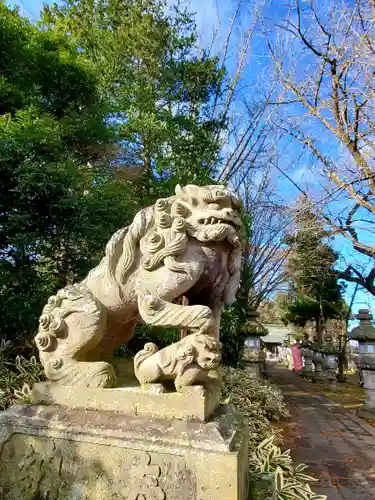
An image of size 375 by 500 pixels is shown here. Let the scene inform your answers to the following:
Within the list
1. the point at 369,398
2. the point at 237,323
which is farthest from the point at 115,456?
the point at 369,398

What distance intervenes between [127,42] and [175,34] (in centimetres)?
128

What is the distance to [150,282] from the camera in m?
1.86

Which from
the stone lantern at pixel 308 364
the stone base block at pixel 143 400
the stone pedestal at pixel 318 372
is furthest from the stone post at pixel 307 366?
the stone base block at pixel 143 400

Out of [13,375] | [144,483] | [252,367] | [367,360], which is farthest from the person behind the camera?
[252,367]

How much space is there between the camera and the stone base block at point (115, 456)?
1.49 m

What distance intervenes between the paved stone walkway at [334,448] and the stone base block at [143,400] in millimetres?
2089

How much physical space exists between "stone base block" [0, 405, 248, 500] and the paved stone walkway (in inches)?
79.7

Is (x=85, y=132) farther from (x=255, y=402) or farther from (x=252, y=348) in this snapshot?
(x=252, y=348)

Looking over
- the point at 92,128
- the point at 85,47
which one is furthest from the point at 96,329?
the point at 85,47

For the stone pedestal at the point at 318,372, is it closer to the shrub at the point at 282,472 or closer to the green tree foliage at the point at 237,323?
the green tree foliage at the point at 237,323

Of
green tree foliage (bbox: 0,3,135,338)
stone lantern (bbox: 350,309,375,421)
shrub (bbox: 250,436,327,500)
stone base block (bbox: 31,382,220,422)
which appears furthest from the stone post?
stone base block (bbox: 31,382,220,422)

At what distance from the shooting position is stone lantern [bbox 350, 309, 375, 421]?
21.5 feet

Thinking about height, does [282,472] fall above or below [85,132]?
below

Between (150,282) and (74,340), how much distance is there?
1.71 feet
